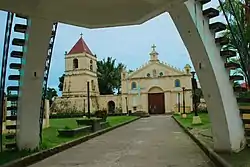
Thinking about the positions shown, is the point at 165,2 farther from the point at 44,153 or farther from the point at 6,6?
the point at 44,153

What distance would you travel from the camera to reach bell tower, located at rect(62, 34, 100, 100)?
68250 mm

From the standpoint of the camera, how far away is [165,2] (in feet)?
26.3

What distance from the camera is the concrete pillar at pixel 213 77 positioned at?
9414 millimetres

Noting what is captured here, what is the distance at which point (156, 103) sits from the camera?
6762 cm

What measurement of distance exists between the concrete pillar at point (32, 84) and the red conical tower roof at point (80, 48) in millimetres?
57264

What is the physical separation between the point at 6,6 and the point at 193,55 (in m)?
4.62

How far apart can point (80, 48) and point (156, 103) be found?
16472mm

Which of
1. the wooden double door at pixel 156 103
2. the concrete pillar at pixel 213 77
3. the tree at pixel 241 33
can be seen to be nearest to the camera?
the concrete pillar at pixel 213 77

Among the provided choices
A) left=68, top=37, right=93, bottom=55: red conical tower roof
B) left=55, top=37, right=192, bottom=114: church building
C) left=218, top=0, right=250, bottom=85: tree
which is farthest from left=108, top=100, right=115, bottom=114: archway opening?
left=218, top=0, right=250, bottom=85: tree

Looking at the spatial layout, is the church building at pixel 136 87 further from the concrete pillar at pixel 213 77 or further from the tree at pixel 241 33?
the concrete pillar at pixel 213 77

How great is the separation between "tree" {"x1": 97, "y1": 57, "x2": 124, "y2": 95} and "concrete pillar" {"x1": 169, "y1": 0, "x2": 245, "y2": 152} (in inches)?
2735

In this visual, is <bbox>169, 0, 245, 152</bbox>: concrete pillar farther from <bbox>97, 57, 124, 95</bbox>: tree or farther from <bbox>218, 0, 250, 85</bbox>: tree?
<bbox>97, 57, 124, 95</bbox>: tree

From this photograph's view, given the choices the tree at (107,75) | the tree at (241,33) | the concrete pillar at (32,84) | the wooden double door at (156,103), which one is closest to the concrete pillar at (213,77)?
the tree at (241,33)

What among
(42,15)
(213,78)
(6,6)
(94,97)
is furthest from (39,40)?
(94,97)
